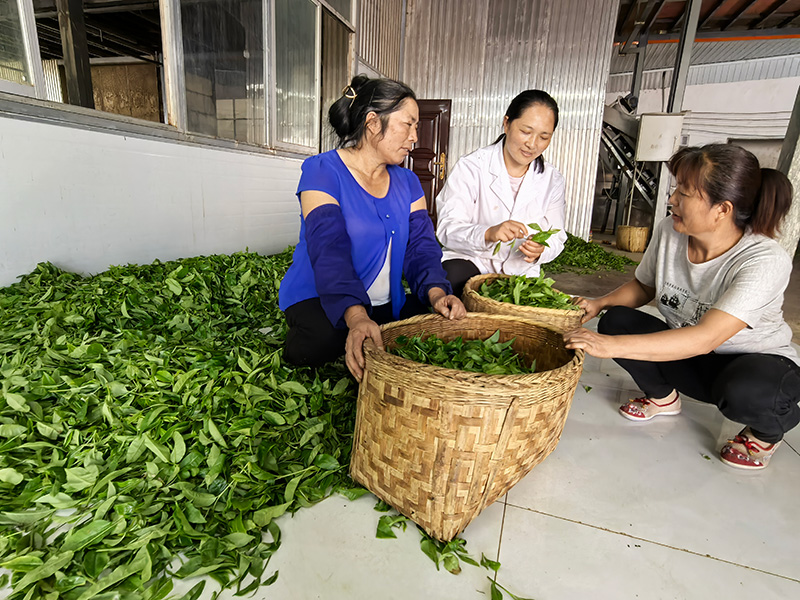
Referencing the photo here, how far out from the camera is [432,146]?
26.1 ft

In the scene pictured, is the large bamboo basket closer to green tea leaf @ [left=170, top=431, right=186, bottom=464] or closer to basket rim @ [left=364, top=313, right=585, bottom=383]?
basket rim @ [left=364, top=313, right=585, bottom=383]

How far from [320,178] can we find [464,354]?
805 mm

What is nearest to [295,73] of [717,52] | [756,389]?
[756,389]

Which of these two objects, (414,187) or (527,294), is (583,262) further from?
(414,187)

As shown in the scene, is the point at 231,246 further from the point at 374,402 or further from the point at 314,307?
the point at 374,402

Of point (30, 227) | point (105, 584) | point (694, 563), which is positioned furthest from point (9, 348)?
point (694, 563)

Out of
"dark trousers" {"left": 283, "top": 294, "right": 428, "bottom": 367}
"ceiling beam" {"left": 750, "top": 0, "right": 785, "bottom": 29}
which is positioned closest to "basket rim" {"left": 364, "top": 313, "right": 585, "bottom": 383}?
"dark trousers" {"left": 283, "top": 294, "right": 428, "bottom": 367}

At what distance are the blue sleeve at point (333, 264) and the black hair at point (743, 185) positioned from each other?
1.21 metres

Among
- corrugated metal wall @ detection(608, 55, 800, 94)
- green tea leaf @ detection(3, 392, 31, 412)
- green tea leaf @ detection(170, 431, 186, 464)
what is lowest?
green tea leaf @ detection(170, 431, 186, 464)

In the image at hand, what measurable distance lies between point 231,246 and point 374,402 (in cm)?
331

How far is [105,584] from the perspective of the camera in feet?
3.20

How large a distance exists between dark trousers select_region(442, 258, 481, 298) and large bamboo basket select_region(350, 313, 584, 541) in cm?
128

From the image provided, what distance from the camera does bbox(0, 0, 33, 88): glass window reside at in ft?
7.75

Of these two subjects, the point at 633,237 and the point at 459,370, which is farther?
the point at 633,237
